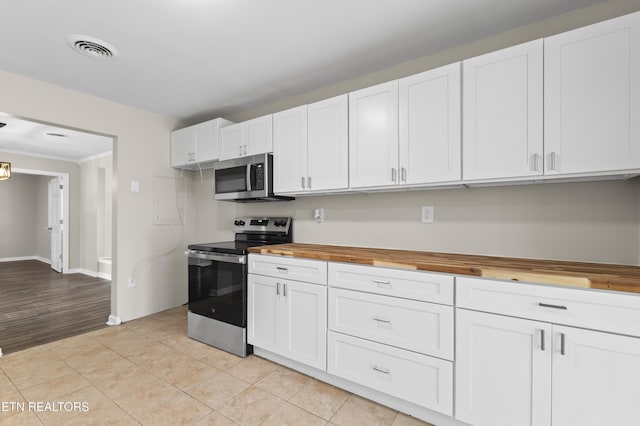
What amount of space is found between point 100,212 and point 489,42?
22.5 ft

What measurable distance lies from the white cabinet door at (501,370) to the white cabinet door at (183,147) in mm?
3163

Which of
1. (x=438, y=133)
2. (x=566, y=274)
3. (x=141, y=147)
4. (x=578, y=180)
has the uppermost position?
(x=141, y=147)

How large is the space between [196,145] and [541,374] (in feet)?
11.5

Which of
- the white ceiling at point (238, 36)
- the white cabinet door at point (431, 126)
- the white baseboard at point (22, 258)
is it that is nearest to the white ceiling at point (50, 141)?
the white ceiling at point (238, 36)

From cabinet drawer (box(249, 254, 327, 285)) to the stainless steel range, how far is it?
13 centimetres

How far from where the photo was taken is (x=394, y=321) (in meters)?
1.81

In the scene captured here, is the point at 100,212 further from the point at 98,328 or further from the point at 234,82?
the point at 234,82

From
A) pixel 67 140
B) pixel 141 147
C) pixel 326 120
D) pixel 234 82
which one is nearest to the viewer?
pixel 326 120

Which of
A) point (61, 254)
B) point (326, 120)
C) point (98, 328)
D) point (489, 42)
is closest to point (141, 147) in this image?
point (98, 328)

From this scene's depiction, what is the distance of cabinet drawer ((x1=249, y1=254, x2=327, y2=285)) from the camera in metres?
2.13

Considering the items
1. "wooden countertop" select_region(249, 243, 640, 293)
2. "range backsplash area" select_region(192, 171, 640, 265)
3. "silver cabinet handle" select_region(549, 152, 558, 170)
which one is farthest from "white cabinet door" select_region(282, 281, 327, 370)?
"silver cabinet handle" select_region(549, 152, 558, 170)

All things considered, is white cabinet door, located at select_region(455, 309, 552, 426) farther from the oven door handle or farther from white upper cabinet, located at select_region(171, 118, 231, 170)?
white upper cabinet, located at select_region(171, 118, 231, 170)

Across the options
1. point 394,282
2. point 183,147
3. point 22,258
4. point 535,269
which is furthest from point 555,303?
point 22,258

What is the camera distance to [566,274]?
1.36m
